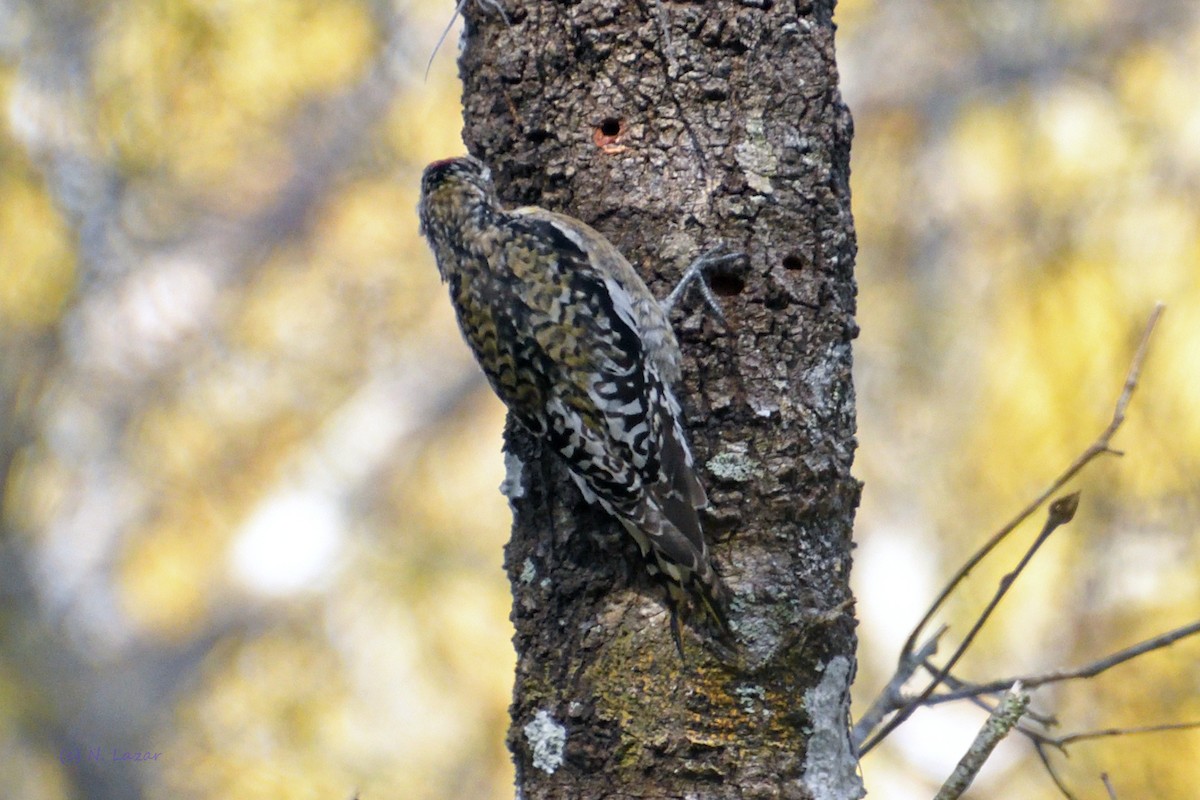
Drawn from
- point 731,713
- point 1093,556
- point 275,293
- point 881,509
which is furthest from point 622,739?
point 275,293

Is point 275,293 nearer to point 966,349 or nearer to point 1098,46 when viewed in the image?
point 966,349

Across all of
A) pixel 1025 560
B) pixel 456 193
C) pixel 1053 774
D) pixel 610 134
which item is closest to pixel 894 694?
pixel 1053 774

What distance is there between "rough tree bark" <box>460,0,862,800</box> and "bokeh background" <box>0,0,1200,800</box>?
421 cm

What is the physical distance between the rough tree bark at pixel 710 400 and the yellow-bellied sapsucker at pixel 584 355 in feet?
0.21

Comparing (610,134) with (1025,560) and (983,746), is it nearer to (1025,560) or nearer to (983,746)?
(1025,560)

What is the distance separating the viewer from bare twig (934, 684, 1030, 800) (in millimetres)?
1879

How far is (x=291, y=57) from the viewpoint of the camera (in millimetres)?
8086

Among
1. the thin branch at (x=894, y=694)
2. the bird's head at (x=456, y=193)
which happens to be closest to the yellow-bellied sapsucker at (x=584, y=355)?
the bird's head at (x=456, y=193)

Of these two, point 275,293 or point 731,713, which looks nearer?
point 731,713

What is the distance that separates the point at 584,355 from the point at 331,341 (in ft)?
18.5

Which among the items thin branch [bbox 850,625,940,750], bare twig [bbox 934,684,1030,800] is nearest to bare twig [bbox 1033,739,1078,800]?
thin branch [bbox 850,625,940,750]

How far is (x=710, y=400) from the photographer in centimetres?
271

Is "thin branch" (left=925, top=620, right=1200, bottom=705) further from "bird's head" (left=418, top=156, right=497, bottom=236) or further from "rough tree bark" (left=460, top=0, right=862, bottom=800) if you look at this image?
"bird's head" (left=418, top=156, right=497, bottom=236)

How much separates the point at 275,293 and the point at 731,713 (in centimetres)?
642
